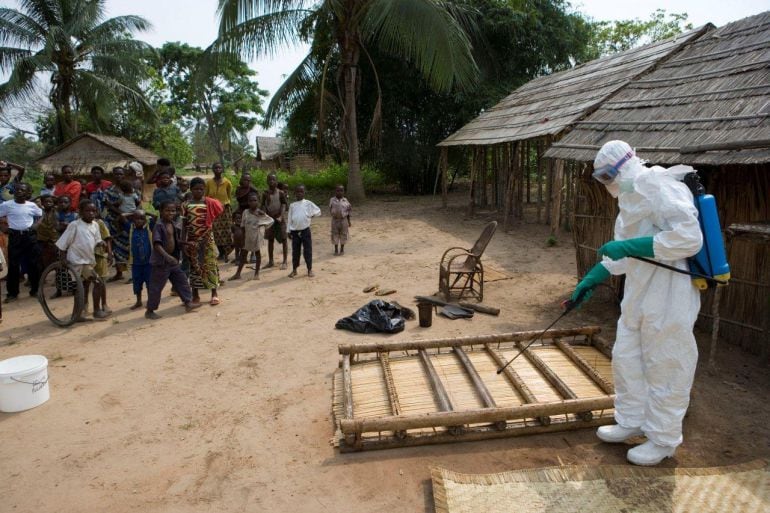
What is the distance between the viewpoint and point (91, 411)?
4262mm

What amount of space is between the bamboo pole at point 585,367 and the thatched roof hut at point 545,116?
617cm

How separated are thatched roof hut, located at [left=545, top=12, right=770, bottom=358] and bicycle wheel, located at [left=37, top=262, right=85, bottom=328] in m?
6.37

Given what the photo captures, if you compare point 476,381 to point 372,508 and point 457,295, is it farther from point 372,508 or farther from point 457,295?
point 457,295

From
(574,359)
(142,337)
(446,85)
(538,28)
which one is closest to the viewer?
(574,359)

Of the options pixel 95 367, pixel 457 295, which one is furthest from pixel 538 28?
pixel 95 367

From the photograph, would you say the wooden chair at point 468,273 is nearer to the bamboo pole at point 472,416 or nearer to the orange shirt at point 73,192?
the bamboo pole at point 472,416

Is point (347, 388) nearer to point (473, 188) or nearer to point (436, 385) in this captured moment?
point (436, 385)

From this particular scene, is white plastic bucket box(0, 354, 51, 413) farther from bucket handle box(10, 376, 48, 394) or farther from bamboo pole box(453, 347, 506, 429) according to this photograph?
bamboo pole box(453, 347, 506, 429)

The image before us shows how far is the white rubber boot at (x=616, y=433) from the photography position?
134 inches

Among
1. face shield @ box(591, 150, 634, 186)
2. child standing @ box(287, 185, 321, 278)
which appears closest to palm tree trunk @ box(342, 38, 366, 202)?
child standing @ box(287, 185, 321, 278)

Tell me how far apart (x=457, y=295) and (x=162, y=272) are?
12.5 ft

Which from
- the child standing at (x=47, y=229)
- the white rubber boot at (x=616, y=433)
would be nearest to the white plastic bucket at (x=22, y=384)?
the child standing at (x=47, y=229)

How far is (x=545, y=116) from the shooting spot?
1139cm

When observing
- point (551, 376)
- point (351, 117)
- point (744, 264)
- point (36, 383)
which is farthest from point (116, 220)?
point (351, 117)
